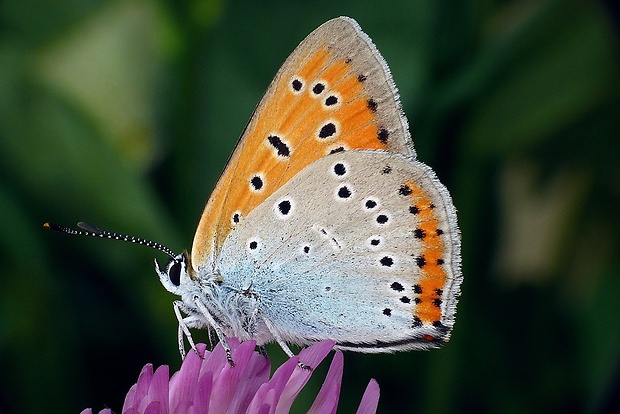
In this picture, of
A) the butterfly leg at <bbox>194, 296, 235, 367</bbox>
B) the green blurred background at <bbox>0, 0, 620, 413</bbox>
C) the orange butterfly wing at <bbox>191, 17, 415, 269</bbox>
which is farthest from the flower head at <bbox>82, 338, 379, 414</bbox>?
the green blurred background at <bbox>0, 0, 620, 413</bbox>

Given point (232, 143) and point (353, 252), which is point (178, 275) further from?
point (232, 143)

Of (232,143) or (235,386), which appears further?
(232,143)

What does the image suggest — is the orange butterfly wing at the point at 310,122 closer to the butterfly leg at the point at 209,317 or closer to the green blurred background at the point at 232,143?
the butterfly leg at the point at 209,317

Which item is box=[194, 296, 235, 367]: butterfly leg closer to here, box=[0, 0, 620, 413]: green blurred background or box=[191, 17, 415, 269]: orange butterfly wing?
box=[191, 17, 415, 269]: orange butterfly wing

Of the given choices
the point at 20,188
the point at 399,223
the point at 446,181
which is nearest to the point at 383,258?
the point at 399,223

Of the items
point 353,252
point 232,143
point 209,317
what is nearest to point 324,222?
point 353,252

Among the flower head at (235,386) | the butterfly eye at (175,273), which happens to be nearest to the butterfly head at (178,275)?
the butterfly eye at (175,273)
